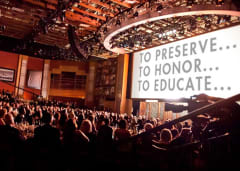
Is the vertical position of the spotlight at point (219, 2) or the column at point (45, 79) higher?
the spotlight at point (219, 2)

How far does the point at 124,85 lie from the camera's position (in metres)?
17.3

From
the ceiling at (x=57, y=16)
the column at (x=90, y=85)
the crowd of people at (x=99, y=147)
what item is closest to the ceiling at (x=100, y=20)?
the ceiling at (x=57, y=16)

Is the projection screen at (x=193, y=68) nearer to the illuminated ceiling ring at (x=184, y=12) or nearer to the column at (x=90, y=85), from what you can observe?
the illuminated ceiling ring at (x=184, y=12)

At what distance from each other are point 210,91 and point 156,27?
19.1 ft

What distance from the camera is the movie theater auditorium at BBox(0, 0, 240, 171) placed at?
163 centimetres

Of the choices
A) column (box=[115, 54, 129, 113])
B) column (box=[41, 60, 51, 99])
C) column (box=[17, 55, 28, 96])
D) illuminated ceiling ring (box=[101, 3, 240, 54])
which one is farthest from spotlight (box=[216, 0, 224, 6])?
column (box=[41, 60, 51, 99])

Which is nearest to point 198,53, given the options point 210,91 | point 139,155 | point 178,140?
point 210,91

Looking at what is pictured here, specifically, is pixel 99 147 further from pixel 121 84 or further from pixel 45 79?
pixel 45 79

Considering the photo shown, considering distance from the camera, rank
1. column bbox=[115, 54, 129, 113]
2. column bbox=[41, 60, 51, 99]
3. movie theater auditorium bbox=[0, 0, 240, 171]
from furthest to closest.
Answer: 1. column bbox=[41, 60, 51, 99]
2. column bbox=[115, 54, 129, 113]
3. movie theater auditorium bbox=[0, 0, 240, 171]

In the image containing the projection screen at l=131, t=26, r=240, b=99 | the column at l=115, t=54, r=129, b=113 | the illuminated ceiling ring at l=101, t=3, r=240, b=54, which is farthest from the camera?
the column at l=115, t=54, r=129, b=113

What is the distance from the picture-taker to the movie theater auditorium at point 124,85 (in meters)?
1.63

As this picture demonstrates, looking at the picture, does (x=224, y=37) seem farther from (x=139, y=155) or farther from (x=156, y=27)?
(x=139, y=155)

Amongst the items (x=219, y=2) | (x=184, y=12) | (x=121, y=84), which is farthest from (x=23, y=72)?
(x=219, y=2)

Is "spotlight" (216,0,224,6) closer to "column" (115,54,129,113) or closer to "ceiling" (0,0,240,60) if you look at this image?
"ceiling" (0,0,240,60)
